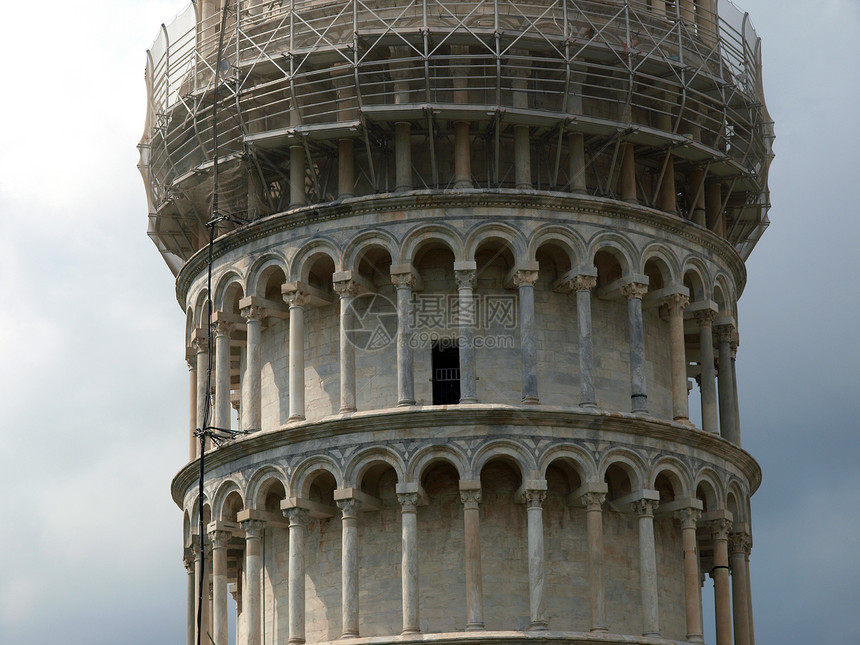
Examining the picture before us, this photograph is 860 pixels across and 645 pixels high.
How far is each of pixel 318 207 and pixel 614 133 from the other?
7.26 meters

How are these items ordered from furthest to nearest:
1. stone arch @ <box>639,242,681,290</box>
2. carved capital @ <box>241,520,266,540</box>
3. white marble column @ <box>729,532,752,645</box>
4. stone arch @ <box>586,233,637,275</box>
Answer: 1. white marble column @ <box>729,532,752,645</box>
2. stone arch @ <box>639,242,681,290</box>
3. stone arch @ <box>586,233,637,275</box>
4. carved capital @ <box>241,520,266,540</box>

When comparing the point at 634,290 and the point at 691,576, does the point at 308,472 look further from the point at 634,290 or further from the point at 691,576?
the point at 691,576

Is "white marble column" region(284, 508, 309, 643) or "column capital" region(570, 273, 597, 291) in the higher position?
"column capital" region(570, 273, 597, 291)

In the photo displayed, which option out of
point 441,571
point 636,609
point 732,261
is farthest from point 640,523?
point 732,261

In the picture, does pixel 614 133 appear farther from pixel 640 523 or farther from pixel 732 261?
pixel 640 523

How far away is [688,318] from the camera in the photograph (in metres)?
46.6

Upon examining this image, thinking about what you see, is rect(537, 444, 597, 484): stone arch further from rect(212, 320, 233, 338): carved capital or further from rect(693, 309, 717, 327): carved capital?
rect(212, 320, 233, 338): carved capital

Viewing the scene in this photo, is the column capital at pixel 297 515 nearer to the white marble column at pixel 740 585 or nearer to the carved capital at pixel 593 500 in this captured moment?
the carved capital at pixel 593 500

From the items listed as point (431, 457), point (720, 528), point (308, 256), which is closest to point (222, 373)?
point (308, 256)

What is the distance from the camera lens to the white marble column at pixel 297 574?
41.8 m

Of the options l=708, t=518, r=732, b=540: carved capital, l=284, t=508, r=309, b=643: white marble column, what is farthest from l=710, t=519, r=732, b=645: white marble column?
l=284, t=508, r=309, b=643: white marble column

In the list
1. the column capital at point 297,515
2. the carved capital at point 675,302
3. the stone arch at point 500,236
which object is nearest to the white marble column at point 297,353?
the column capital at point 297,515

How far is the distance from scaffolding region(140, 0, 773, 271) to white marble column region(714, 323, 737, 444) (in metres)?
2.89

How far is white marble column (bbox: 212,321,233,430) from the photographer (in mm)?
45125
